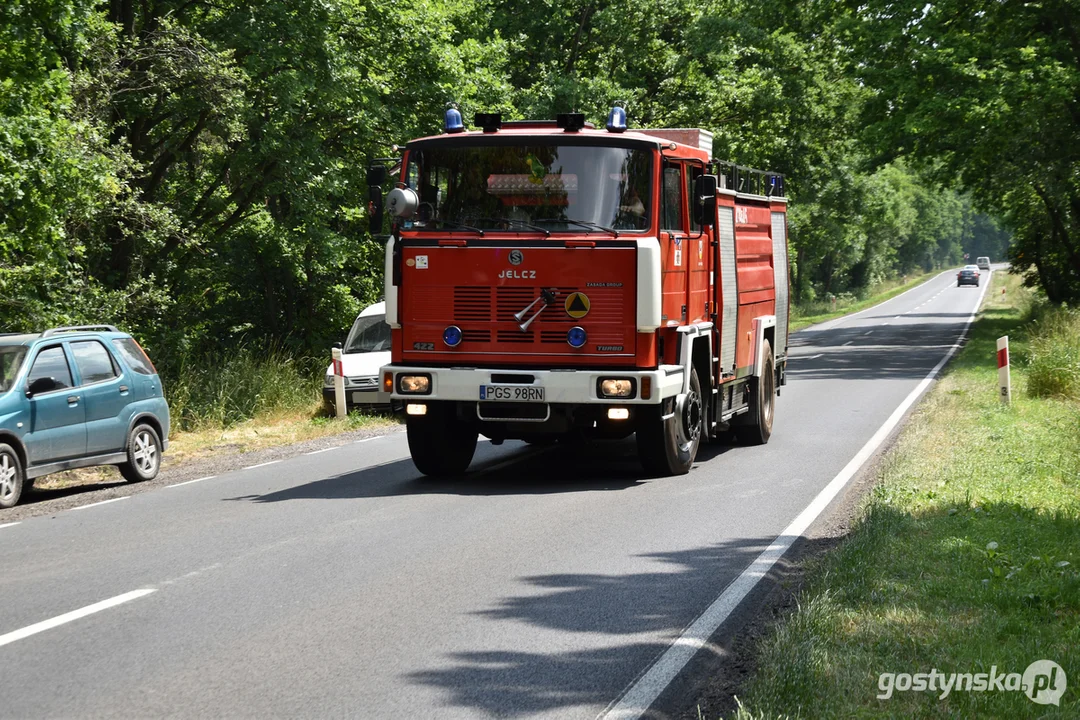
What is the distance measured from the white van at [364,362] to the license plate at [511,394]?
7763 millimetres

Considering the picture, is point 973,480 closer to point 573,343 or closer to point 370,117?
point 573,343

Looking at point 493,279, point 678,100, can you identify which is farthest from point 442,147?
point 678,100

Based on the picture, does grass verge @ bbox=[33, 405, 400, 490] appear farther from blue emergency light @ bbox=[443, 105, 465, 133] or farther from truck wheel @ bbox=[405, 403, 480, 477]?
blue emergency light @ bbox=[443, 105, 465, 133]

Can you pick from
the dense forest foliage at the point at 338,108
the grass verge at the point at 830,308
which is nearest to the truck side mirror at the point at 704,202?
the dense forest foliage at the point at 338,108

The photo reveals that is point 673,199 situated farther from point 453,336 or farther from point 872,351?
point 872,351

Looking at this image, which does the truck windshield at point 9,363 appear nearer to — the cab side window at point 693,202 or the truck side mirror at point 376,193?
the truck side mirror at point 376,193

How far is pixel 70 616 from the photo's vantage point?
6938mm

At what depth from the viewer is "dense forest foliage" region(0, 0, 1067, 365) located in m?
17.1

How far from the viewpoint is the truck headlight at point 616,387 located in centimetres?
1125

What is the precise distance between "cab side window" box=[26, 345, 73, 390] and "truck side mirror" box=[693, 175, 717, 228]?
6.57 m

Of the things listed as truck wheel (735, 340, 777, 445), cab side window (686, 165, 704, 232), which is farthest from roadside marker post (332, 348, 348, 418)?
cab side window (686, 165, 704, 232)

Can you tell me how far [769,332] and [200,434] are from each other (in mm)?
8405

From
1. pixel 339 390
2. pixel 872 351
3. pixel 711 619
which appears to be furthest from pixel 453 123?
pixel 872 351

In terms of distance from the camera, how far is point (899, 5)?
31.0 meters
